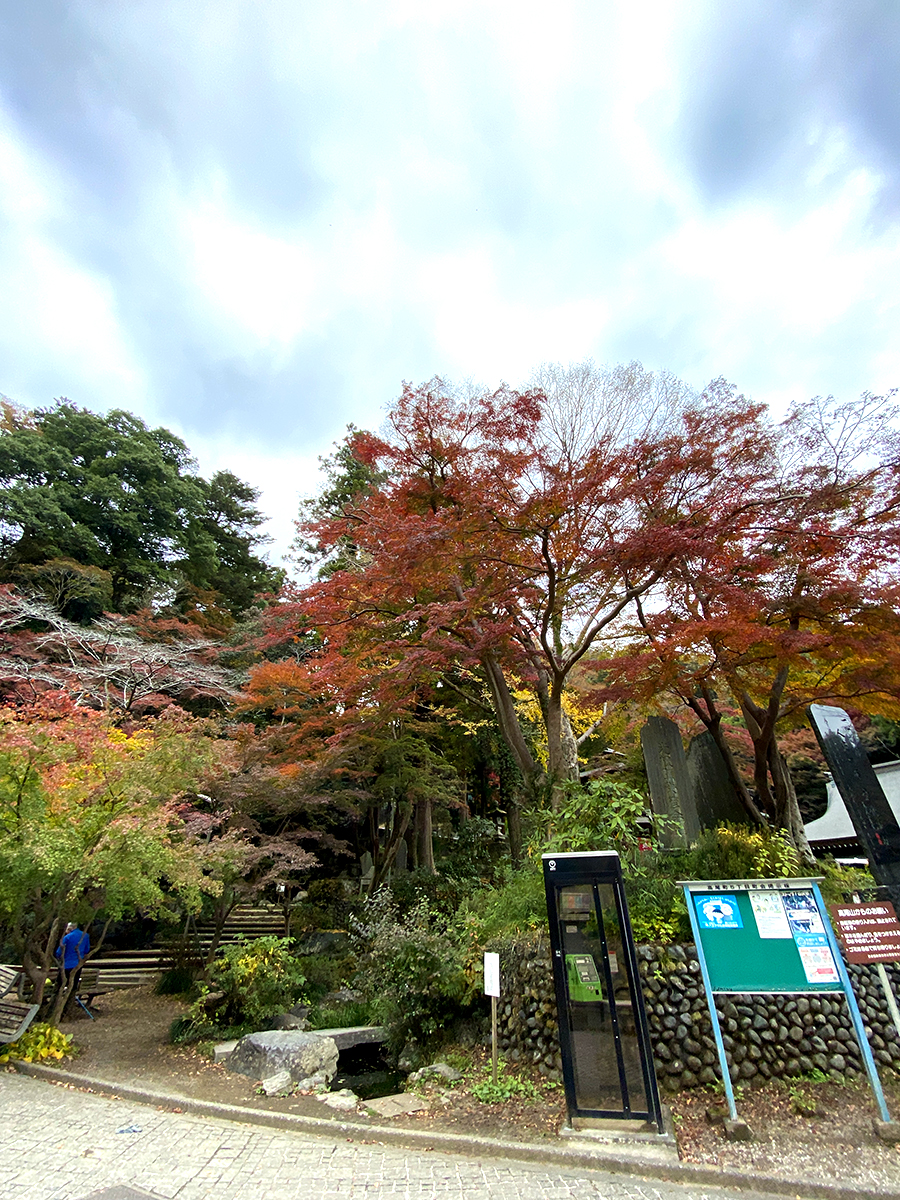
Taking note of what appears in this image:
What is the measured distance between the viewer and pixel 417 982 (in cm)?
638

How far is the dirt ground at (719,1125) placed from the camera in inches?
152

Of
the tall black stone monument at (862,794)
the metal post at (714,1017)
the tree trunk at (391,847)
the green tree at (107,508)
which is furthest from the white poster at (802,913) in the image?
the green tree at (107,508)

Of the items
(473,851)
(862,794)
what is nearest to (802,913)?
(862,794)

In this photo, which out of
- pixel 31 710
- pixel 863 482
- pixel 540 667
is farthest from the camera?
pixel 540 667

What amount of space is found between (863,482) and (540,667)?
5.12 m

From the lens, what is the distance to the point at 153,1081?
19.7 ft

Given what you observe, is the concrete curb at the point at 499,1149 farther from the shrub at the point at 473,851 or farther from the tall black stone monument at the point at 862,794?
the shrub at the point at 473,851

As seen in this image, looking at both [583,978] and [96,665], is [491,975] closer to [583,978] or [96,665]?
[583,978]

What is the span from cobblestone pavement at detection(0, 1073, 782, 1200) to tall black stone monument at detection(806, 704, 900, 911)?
16.7ft

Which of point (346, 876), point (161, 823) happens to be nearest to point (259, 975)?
point (161, 823)

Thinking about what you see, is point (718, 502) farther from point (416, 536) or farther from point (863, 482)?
point (416, 536)

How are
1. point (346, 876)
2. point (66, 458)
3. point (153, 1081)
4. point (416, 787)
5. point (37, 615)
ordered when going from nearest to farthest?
point (153, 1081), point (416, 787), point (37, 615), point (346, 876), point (66, 458)

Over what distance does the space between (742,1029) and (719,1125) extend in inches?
36.7

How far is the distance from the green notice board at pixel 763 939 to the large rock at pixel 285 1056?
4452 millimetres
